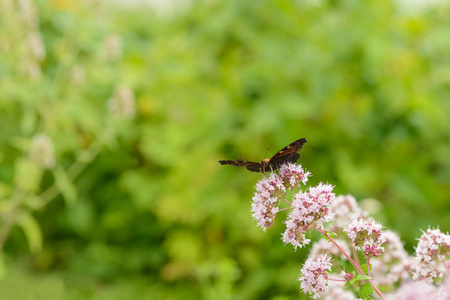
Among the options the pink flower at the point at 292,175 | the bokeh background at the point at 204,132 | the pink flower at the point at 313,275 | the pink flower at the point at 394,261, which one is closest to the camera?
the pink flower at the point at 313,275

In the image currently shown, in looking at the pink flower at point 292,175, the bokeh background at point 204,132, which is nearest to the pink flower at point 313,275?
the pink flower at point 292,175

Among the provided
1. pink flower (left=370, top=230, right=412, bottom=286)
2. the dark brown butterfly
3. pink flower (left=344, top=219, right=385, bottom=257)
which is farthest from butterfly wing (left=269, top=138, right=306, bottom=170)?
pink flower (left=370, top=230, right=412, bottom=286)

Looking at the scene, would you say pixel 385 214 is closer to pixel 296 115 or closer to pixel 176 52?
pixel 296 115

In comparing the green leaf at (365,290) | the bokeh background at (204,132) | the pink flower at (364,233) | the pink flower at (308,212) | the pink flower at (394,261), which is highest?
the bokeh background at (204,132)

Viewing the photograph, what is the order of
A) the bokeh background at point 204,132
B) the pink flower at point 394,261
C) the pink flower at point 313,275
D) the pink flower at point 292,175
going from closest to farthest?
1. the pink flower at point 313,275
2. the pink flower at point 292,175
3. the pink flower at point 394,261
4. the bokeh background at point 204,132

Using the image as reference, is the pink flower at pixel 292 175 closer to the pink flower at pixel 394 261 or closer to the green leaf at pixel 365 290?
the green leaf at pixel 365 290

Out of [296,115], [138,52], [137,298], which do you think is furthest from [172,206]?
[138,52]

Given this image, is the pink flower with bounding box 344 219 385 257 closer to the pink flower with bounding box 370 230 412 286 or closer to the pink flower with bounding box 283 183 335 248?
the pink flower with bounding box 283 183 335 248
